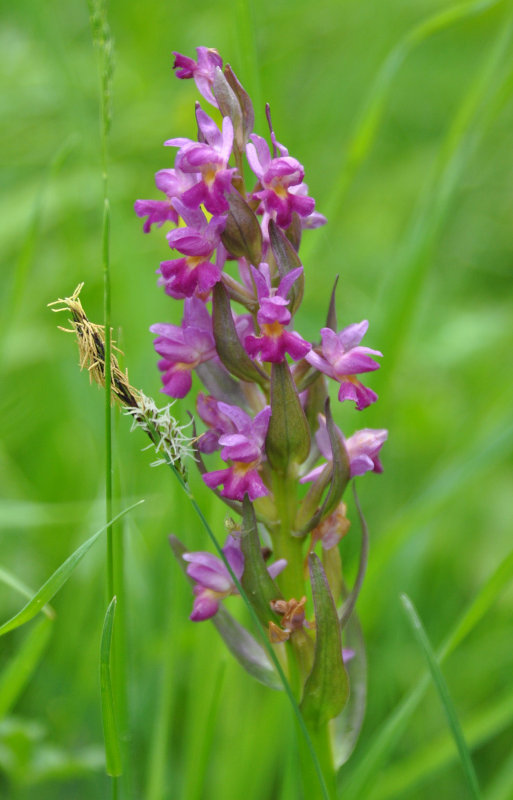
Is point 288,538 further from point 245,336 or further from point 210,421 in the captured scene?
point 245,336

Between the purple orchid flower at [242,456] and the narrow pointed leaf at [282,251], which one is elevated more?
the narrow pointed leaf at [282,251]

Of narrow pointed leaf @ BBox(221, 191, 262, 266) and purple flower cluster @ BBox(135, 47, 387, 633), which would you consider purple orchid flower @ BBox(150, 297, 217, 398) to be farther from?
narrow pointed leaf @ BBox(221, 191, 262, 266)

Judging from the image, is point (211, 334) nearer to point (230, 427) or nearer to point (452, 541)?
point (230, 427)

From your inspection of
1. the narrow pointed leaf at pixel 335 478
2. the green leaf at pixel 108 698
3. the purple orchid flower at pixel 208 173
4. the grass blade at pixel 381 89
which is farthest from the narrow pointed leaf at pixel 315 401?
the grass blade at pixel 381 89

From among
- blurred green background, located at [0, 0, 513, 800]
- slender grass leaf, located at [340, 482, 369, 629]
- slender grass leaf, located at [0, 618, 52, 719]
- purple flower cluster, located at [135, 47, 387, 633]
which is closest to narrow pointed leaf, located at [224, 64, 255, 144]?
purple flower cluster, located at [135, 47, 387, 633]

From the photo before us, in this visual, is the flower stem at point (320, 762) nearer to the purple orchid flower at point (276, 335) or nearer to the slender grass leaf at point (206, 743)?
the slender grass leaf at point (206, 743)

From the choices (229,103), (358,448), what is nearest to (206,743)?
(358,448)

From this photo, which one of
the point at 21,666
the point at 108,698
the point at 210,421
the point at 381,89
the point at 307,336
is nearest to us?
the point at 108,698

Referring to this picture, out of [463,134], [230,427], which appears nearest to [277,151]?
[230,427]
